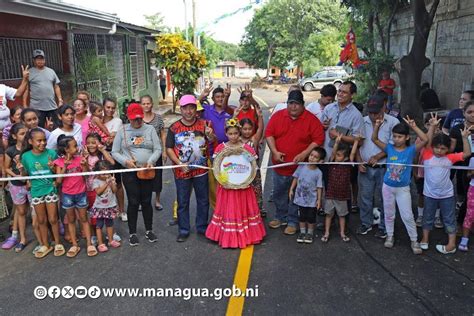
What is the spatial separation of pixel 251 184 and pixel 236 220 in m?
0.47

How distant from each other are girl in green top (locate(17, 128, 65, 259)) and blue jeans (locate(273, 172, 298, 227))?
2581mm

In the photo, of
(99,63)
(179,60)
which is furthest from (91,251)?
(179,60)

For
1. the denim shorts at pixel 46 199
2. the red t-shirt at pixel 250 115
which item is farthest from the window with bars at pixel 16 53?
the red t-shirt at pixel 250 115

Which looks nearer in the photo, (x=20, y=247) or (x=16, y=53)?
(x=20, y=247)

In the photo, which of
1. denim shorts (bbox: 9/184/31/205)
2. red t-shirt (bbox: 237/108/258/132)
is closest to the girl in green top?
denim shorts (bbox: 9/184/31/205)

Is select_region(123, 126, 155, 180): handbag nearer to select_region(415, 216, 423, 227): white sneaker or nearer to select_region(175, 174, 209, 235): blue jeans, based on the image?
select_region(175, 174, 209, 235): blue jeans

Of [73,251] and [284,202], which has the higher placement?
[284,202]

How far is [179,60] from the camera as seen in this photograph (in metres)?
15.2

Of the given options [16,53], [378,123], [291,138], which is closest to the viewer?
[378,123]

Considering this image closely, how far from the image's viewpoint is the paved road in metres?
3.61

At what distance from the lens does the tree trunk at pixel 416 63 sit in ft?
36.0

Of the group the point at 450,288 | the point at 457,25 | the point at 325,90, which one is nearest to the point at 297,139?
the point at 325,90

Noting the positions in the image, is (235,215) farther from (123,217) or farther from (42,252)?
(42,252)

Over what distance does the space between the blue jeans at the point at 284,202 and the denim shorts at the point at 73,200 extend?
2.28 m
